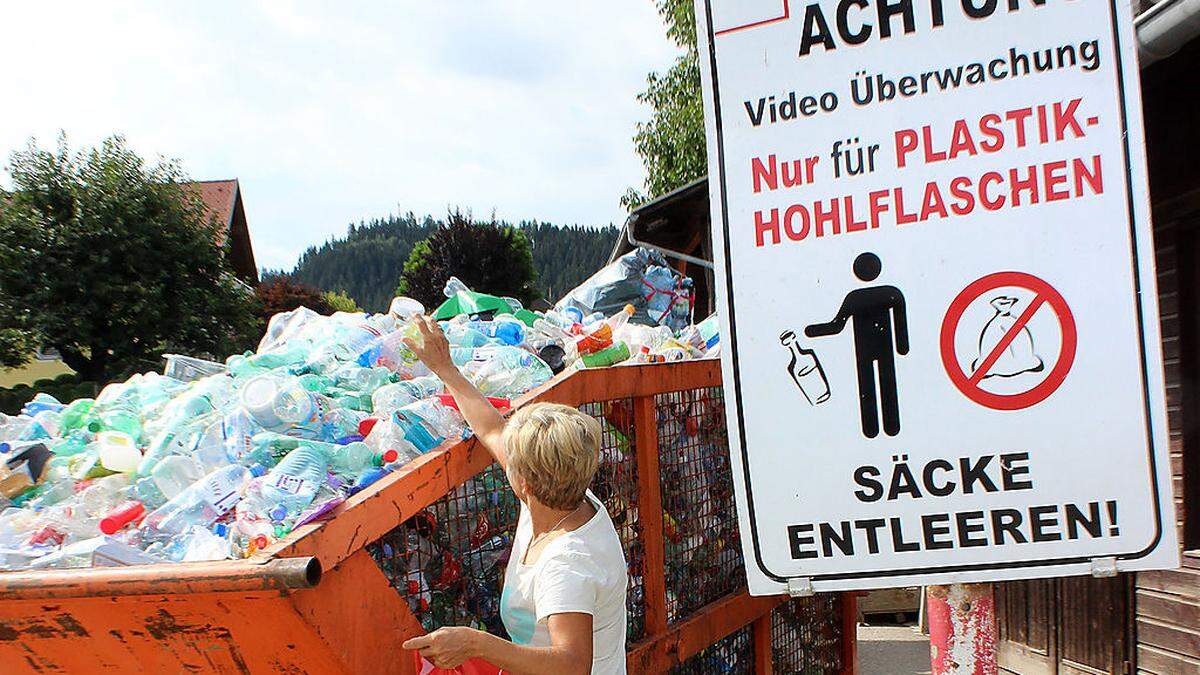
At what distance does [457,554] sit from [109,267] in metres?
15.0

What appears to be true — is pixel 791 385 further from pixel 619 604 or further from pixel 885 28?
pixel 619 604

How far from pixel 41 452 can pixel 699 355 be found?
2.27 metres

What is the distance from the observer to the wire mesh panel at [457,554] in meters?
2.13

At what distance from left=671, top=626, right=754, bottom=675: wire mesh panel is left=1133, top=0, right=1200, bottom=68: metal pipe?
7.31 feet

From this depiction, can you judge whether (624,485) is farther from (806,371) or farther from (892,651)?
(892,651)

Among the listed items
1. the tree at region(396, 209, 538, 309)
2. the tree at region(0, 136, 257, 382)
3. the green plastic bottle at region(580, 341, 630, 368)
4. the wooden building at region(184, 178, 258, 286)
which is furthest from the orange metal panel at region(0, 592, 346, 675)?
the wooden building at region(184, 178, 258, 286)

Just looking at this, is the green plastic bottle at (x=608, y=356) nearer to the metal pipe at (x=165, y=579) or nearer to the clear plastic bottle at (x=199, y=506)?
the clear plastic bottle at (x=199, y=506)

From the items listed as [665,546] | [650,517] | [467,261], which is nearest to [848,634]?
[665,546]

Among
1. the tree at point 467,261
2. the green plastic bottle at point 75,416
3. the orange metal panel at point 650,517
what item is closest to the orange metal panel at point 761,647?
the orange metal panel at point 650,517

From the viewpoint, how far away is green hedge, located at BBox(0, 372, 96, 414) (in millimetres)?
13572

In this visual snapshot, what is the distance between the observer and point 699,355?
144 inches

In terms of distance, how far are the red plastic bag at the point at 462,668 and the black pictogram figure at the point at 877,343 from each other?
3.39ft

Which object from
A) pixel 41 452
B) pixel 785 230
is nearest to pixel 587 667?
pixel 785 230

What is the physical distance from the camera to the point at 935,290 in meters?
1.50
